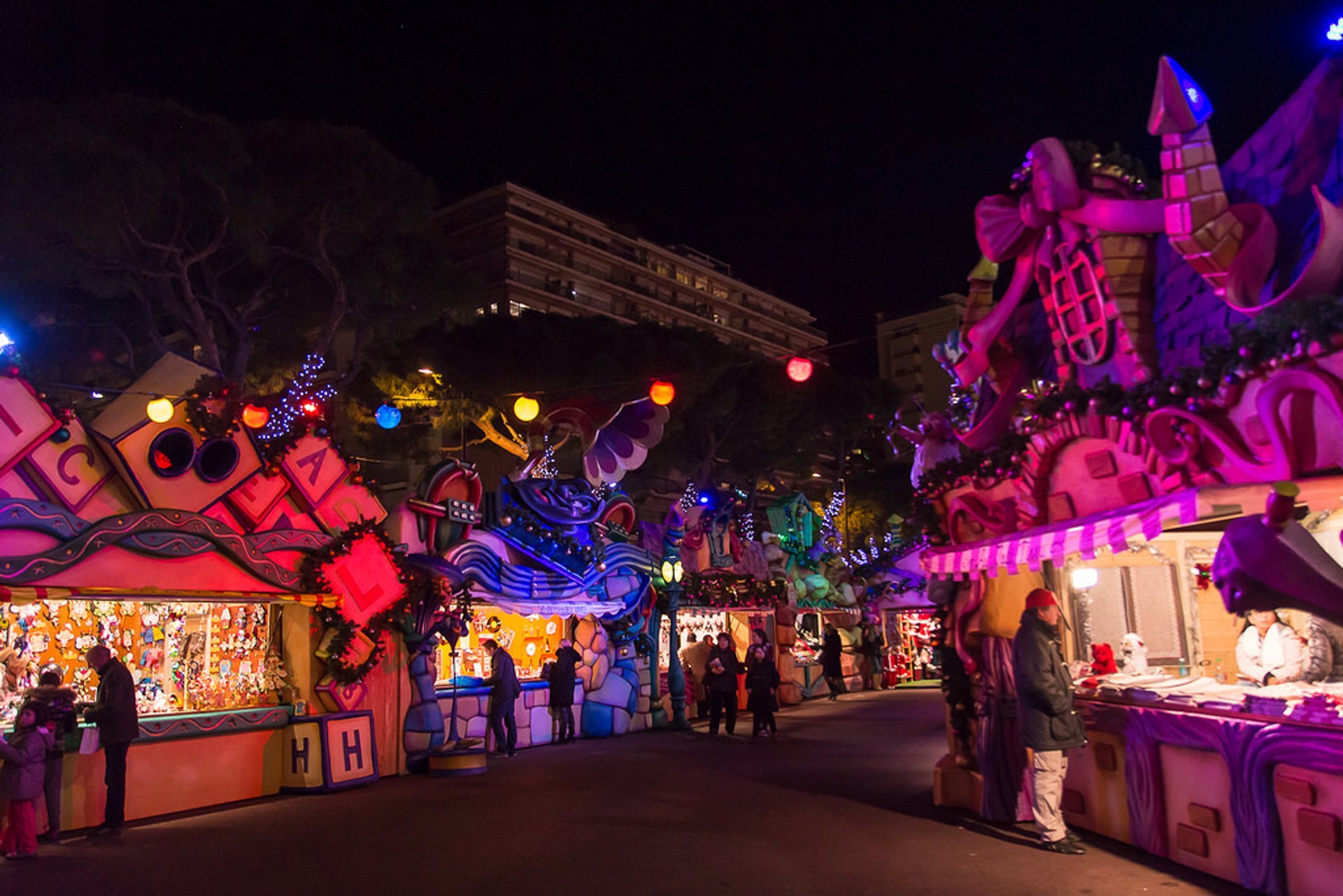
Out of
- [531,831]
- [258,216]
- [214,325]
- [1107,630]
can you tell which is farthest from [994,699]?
[214,325]

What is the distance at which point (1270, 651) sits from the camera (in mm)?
7520

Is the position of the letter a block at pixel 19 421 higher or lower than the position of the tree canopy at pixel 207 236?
lower

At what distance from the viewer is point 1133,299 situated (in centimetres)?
723

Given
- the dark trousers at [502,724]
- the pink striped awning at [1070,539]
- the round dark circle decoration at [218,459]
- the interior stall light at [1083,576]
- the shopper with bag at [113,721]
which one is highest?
the round dark circle decoration at [218,459]

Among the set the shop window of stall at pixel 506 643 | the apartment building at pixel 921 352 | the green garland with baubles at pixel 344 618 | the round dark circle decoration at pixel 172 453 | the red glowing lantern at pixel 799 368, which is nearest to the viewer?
the round dark circle decoration at pixel 172 453

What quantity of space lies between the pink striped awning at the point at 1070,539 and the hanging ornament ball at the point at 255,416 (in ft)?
23.9

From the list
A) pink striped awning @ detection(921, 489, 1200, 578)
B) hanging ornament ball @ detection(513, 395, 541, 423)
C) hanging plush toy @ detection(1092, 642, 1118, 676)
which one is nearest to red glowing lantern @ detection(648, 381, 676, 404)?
hanging ornament ball @ detection(513, 395, 541, 423)

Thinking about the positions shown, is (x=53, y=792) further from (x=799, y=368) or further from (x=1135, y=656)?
(x=1135, y=656)

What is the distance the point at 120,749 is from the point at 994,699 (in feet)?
25.1

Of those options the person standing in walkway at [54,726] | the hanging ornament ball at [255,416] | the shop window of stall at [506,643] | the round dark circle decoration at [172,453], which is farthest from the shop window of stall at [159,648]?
the shop window of stall at [506,643]

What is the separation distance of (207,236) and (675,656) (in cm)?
1132

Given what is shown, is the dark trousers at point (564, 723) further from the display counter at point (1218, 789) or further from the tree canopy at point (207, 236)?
the display counter at point (1218, 789)

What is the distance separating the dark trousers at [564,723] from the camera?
50.6 ft

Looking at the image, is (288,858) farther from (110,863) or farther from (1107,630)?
(1107,630)
